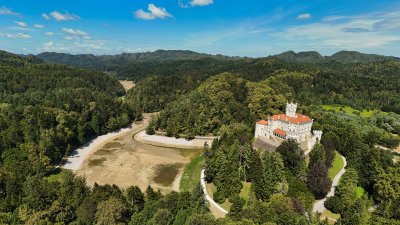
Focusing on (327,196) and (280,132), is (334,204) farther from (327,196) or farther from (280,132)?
(280,132)

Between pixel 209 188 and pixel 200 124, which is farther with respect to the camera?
pixel 200 124

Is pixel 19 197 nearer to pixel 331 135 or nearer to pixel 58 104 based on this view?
pixel 58 104

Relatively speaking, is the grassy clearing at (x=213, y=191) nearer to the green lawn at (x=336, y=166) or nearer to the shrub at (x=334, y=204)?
the shrub at (x=334, y=204)

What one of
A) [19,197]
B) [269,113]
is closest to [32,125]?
[19,197]

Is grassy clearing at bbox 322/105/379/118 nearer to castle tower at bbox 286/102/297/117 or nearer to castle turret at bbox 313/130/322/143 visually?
castle turret at bbox 313/130/322/143

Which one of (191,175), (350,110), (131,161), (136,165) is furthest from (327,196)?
(350,110)
